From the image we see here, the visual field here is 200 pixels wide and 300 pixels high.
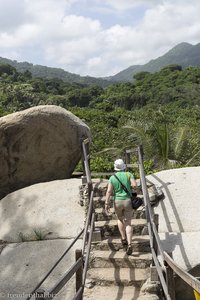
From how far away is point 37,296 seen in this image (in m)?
3.87

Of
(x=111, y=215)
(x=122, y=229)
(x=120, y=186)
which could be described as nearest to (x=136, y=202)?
(x=120, y=186)

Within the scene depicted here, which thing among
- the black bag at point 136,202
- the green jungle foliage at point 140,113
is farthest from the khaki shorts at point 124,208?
the green jungle foliage at point 140,113

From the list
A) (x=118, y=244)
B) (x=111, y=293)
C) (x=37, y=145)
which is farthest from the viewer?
(x=37, y=145)

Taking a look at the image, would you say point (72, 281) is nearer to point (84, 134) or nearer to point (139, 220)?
point (139, 220)

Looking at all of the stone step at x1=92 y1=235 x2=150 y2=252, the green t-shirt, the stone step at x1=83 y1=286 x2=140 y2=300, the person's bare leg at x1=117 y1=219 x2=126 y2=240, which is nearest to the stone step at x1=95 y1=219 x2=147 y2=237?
the stone step at x1=92 y1=235 x2=150 y2=252

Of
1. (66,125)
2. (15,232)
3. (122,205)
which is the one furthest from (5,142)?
(122,205)

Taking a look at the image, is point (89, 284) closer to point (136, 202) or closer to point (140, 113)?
point (136, 202)

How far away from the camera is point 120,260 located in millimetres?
7488

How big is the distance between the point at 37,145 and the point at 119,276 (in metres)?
5.26

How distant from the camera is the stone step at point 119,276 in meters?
7.02

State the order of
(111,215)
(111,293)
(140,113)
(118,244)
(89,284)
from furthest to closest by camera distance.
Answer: (140,113)
(111,215)
(118,244)
(89,284)
(111,293)

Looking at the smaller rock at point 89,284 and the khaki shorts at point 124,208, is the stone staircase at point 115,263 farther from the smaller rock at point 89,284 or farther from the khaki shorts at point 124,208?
the khaki shorts at point 124,208

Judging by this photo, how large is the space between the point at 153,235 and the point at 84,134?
5121 millimetres

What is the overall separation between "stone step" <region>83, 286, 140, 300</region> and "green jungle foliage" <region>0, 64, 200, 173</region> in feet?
21.2
